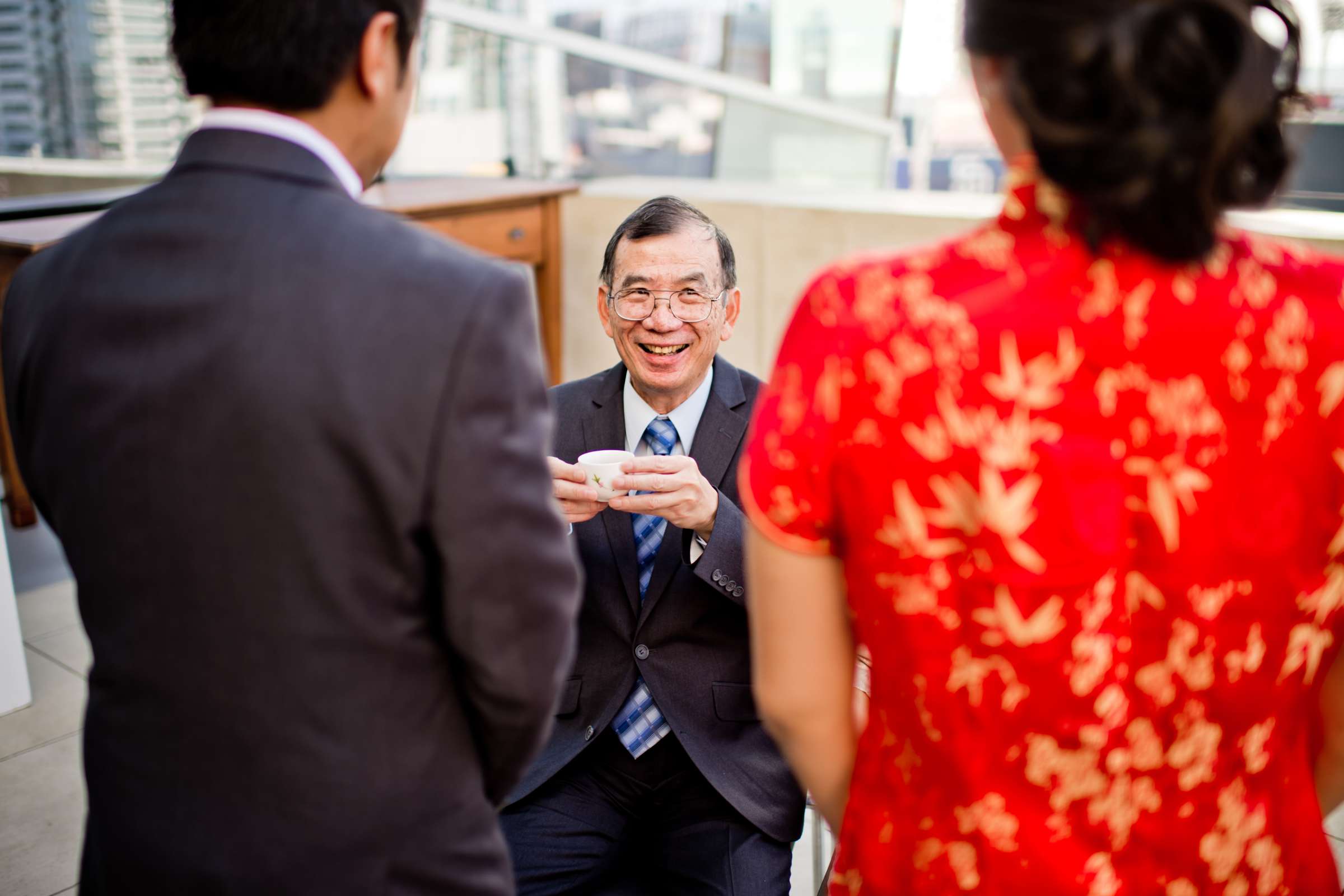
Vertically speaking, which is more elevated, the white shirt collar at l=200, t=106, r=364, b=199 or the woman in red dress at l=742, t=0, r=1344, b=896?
the white shirt collar at l=200, t=106, r=364, b=199

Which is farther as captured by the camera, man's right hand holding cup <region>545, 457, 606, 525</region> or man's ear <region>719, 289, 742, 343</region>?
man's ear <region>719, 289, 742, 343</region>

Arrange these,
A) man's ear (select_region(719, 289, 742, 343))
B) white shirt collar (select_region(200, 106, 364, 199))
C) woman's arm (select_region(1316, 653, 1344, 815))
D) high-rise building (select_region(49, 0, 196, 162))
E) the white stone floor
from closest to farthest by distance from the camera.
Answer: white shirt collar (select_region(200, 106, 364, 199)) < woman's arm (select_region(1316, 653, 1344, 815)) < man's ear (select_region(719, 289, 742, 343)) < the white stone floor < high-rise building (select_region(49, 0, 196, 162))

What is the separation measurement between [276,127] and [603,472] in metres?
0.75

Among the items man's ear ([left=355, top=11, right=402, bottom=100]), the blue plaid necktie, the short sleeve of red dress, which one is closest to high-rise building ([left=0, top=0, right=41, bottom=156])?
the blue plaid necktie

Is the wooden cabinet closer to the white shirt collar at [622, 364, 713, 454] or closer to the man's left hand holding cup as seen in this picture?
the white shirt collar at [622, 364, 713, 454]

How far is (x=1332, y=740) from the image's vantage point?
934 millimetres

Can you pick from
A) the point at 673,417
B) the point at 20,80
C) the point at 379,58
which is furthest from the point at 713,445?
the point at 20,80

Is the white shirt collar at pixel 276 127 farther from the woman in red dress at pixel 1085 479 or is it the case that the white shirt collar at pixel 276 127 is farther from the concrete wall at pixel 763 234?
the concrete wall at pixel 763 234

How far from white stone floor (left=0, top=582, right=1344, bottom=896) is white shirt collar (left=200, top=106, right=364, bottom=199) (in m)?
1.41

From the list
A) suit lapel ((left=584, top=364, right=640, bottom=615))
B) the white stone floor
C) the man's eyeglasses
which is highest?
the man's eyeglasses

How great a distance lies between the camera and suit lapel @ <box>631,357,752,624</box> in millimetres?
1646

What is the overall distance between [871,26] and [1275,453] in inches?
287

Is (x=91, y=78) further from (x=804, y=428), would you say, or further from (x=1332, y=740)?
(x=1332, y=740)

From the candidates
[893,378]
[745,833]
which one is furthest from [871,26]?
[893,378]
